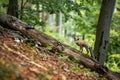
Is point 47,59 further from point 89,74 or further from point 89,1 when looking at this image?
point 89,1

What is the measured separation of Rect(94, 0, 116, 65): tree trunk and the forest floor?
2.65 metres

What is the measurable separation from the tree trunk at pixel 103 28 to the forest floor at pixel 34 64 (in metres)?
2.65

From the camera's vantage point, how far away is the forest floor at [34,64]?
4.77m

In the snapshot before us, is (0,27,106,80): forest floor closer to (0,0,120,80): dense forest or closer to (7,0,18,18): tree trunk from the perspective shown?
(0,0,120,80): dense forest

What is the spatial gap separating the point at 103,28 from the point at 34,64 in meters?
4.83

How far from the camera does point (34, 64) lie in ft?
19.7

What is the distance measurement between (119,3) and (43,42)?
10386 millimetres

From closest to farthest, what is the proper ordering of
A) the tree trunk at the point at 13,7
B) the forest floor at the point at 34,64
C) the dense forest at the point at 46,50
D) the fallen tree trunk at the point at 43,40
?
the forest floor at the point at 34,64, the dense forest at the point at 46,50, the fallen tree trunk at the point at 43,40, the tree trunk at the point at 13,7

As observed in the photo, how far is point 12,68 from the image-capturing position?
15.1 ft

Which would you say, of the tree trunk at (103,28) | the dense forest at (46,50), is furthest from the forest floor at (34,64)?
the tree trunk at (103,28)

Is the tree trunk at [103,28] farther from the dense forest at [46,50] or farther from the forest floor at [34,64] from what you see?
the forest floor at [34,64]

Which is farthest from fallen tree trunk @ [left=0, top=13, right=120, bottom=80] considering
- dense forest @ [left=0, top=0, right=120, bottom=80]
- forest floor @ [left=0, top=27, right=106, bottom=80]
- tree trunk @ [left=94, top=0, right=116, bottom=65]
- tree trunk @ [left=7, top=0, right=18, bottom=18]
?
tree trunk @ [left=94, top=0, right=116, bottom=65]

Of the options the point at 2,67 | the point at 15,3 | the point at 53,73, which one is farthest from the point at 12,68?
the point at 15,3

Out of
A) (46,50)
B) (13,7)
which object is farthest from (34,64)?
(13,7)
